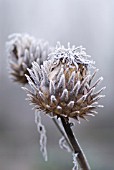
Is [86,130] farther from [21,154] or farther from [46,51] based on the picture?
[46,51]

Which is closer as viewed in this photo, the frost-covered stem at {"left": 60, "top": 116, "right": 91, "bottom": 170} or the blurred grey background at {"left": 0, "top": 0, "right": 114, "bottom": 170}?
the frost-covered stem at {"left": 60, "top": 116, "right": 91, "bottom": 170}

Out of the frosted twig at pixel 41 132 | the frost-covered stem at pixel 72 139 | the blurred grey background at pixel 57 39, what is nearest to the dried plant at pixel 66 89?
the frost-covered stem at pixel 72 139

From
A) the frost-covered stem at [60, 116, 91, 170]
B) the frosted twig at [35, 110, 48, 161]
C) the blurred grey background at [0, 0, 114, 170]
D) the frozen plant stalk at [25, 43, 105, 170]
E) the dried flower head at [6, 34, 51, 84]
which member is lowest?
the frost-covered stem at [60, 116, 91, 170]

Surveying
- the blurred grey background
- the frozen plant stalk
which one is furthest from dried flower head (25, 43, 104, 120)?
the blurred grey background

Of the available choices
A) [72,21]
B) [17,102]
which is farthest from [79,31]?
[17,102]

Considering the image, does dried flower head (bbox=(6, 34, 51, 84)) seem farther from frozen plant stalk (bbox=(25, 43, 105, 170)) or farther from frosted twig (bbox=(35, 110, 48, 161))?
frozen plant stalk (bbox=(25, 43, 105, 170))

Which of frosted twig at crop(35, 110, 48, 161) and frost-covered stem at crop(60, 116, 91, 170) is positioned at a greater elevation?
frosted twig at crop(35, 110, 48, 161)

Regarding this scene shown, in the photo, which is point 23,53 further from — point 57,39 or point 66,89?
point 57,39
